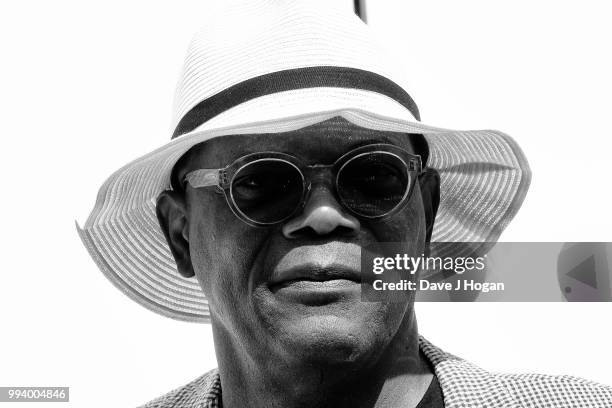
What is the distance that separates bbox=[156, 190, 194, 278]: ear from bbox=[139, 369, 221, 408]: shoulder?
0.99 ft

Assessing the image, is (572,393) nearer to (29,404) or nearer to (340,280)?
(340,280)

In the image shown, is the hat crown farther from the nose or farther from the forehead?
the nose

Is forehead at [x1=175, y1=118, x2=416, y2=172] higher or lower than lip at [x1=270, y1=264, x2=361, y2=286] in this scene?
higher

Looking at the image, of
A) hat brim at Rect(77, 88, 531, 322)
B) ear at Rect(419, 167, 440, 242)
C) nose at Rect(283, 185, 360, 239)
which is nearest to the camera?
nose at Rect(283, 185, 360, 239)

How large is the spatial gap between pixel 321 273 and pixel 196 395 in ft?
2.61

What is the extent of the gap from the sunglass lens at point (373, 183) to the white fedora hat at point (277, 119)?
0.27ft

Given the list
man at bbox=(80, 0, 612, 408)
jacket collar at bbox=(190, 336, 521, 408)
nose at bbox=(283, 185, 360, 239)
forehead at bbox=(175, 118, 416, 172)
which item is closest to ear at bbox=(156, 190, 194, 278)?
man at bbox=(80, 0, 612, 408)

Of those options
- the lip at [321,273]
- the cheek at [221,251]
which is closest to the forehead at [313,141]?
the cheek at [221,251]

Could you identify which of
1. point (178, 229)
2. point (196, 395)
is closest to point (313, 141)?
point (178, 229)

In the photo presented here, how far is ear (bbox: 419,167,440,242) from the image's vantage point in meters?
2.62

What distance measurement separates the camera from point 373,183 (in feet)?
7.57

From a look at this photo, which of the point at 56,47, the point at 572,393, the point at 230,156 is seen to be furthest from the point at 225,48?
the point at 56,47

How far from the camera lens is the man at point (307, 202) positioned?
226 cm

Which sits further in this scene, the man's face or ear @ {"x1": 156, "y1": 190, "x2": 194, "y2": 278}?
ear @ {"x1": 156, "y1": 190, "x2": 194, "y2": 278}
